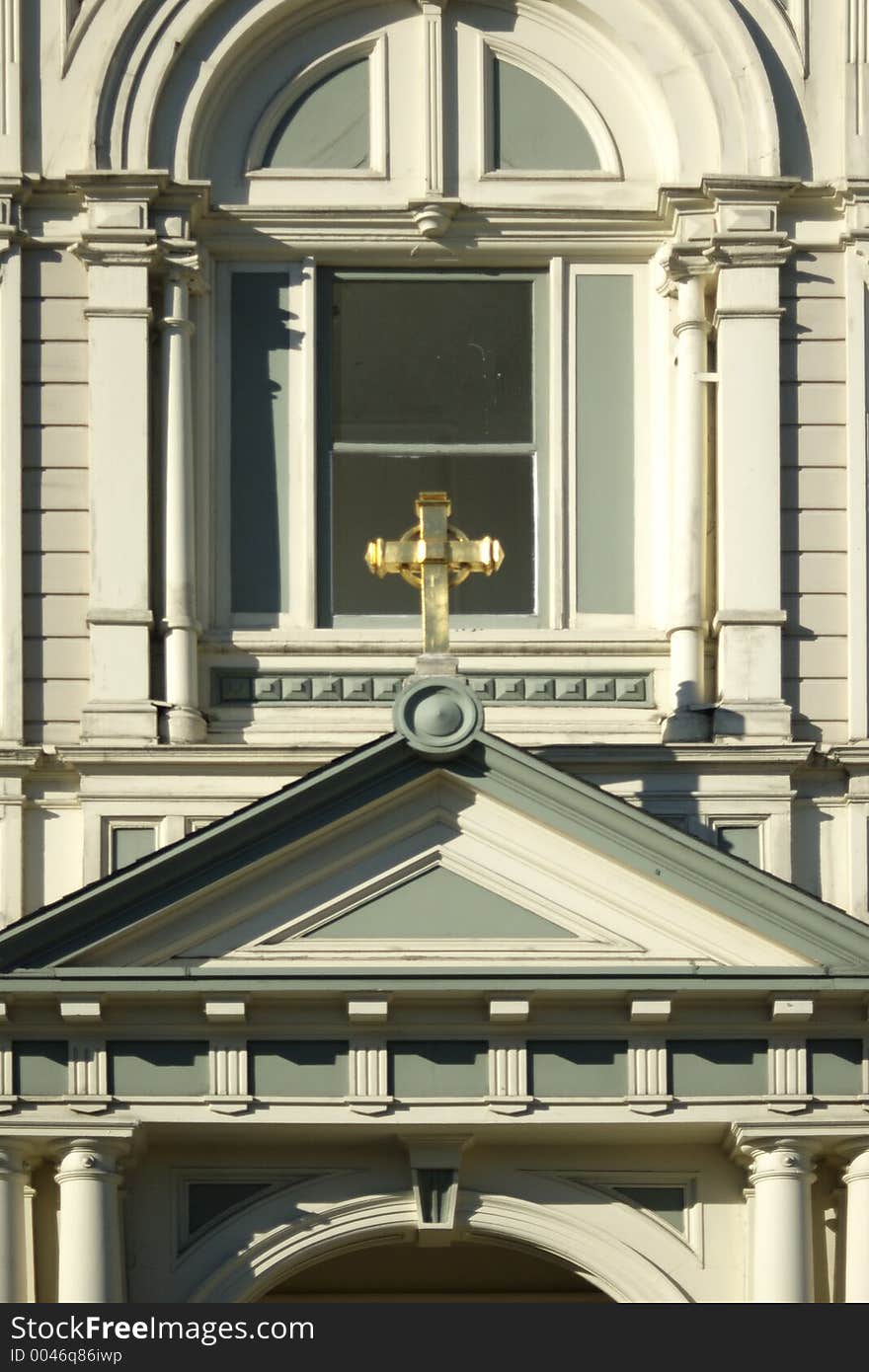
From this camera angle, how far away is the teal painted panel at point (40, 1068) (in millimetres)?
21203

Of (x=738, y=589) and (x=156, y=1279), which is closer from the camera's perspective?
(x=156, y=1279)

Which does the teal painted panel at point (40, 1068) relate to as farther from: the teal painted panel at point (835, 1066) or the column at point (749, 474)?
the column at point (749, 474)

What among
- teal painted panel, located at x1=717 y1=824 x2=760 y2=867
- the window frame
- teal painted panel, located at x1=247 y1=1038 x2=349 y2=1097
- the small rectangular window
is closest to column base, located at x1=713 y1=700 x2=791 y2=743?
teal painted panel, located at x1=717 y1=824 x2=760 y2=867

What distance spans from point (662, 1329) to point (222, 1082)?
2.65 metres

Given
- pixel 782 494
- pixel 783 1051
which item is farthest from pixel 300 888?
pixel 782 494

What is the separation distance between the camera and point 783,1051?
21375 millimetres

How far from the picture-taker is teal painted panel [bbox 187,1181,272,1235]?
2162 centimetres

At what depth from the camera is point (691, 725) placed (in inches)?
912

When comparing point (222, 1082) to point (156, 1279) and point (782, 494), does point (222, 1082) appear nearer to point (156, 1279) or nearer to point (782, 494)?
point (156, 1279)

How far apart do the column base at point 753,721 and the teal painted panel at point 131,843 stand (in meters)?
3.27

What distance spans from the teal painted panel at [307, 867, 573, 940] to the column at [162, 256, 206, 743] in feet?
6.70

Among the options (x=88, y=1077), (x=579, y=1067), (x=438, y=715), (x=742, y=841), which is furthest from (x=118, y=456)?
(x=579, y=1067)

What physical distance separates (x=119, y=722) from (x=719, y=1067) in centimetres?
408

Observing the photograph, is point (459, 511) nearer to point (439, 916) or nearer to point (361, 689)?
point (361, 689)
